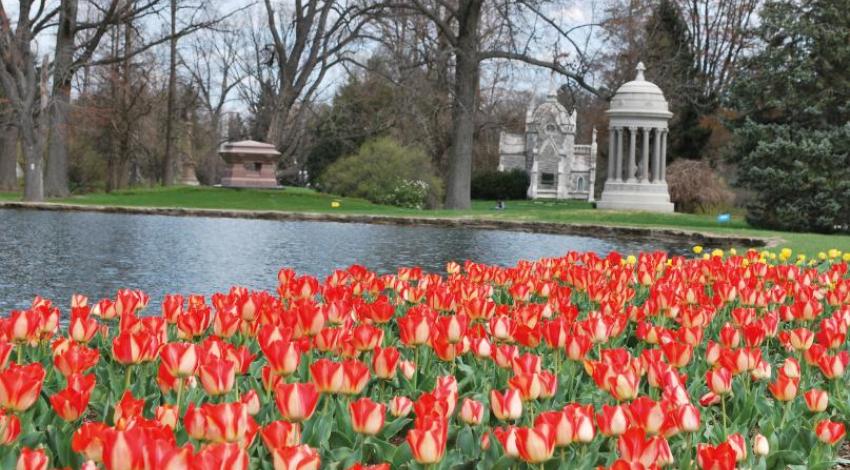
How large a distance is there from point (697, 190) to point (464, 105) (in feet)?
37.7

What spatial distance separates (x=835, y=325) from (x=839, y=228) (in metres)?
22.4

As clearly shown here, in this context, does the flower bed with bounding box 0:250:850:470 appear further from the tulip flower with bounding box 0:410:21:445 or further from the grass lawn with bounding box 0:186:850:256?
the grass lawn with bounding box 0:186:850:256

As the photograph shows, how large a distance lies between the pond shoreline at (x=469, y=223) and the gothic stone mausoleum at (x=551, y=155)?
31512 mm

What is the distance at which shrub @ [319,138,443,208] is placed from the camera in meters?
35.5

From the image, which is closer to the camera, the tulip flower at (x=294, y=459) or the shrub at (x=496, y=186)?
the tulip flower at (x=294, y=459)

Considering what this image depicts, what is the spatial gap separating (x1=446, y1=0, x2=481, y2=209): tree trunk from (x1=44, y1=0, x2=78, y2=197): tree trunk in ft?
39.6

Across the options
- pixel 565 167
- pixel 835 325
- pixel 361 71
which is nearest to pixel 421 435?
pixel 835 325

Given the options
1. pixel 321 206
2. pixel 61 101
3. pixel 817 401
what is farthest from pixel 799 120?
pixel 817 401

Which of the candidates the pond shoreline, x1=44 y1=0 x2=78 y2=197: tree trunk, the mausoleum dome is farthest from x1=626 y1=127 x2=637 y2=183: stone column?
x1=44 y1=0 x2=78 y2=197: tree trunk

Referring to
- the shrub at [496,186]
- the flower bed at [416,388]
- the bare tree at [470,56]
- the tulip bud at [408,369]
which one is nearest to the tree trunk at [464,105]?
the bare tree at [470,56]

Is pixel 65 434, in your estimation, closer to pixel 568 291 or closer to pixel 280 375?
pixel 280 375

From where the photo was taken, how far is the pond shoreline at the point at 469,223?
20.8m

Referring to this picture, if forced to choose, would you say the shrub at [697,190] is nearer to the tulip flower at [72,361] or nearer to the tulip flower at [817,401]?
the tulip flower at [817,401]

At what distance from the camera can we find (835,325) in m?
4.79
